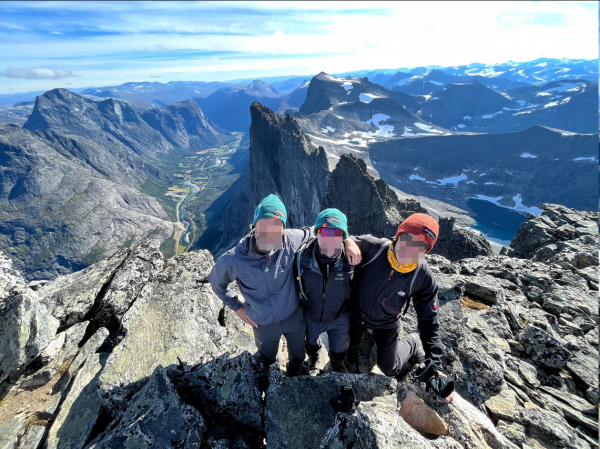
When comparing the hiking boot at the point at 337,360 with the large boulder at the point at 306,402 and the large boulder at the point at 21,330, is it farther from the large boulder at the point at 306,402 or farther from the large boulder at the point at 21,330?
the large boulder at the point at 21,330

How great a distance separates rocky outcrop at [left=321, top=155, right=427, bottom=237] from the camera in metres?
63.8

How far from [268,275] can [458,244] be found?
56832mm

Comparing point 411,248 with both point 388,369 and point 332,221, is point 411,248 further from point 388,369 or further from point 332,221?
point 388,369

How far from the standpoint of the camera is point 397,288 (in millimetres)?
7062

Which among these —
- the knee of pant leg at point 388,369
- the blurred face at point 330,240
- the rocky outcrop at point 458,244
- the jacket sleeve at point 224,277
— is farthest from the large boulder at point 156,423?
the rocky outcrop at point 458,244

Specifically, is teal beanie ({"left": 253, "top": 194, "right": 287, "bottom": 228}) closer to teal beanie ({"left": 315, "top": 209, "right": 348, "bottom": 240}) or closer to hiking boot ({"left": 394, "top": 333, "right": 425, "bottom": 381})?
teal beanie ({"left": 315, "top": 209, "right": 348, "bottom": 240})

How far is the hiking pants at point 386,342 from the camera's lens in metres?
7.71

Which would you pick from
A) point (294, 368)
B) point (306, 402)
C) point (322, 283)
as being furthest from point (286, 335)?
point (322, 283)

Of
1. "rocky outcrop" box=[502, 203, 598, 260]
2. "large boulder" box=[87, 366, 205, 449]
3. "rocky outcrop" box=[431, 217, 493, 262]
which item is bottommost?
"rocky outcrop" box=[431, 217, 493, 262]

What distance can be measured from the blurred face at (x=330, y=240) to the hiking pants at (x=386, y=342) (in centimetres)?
234

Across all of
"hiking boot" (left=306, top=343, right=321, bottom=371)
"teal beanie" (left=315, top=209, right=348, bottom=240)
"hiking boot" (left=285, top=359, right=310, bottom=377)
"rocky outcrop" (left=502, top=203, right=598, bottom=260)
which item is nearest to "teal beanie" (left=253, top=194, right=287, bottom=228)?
"teal beanie" (left=315, top=209, right=348, bottom=240)

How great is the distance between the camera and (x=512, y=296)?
16.6 m

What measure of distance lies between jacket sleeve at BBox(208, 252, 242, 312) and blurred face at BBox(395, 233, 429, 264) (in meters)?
3.90

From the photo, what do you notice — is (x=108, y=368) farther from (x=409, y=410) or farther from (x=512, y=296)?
(x=512, y=296)
